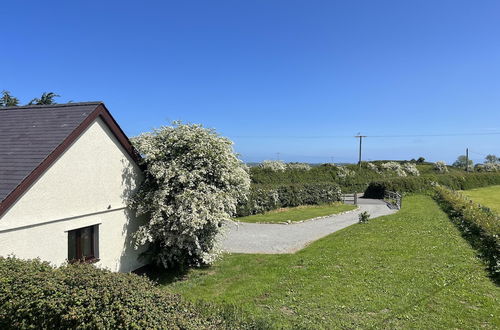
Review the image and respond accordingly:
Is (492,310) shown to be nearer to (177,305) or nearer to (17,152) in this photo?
(177,305)

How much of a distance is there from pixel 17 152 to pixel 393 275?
10953 millimetres

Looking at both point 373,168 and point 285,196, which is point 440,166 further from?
point 285,196

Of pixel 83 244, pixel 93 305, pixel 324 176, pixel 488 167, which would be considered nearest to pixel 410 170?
pixel 324 176

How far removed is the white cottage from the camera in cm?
699

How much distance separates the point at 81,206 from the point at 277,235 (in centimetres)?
1075

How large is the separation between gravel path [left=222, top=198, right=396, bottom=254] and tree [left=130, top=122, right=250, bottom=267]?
183 cm

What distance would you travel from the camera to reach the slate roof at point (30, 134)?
7.14m

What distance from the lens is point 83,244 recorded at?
875 cm

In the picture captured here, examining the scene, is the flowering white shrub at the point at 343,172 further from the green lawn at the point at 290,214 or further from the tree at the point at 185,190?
the tree at the point at 185,190

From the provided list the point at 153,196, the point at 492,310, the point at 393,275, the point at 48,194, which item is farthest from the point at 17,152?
the point at 492,310

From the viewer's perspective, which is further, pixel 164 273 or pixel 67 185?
pixel 164 273

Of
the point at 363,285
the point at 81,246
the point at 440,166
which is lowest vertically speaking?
the point at 363,285

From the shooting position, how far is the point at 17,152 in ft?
25.8

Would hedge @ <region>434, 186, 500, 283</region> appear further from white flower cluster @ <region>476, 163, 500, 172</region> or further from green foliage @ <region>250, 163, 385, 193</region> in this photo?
white flower cluster @ <region>476, 163, 500, 172</region>
